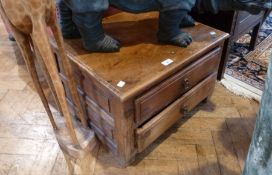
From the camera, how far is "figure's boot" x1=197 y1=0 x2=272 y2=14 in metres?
0.93

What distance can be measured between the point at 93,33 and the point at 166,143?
1.78 feet

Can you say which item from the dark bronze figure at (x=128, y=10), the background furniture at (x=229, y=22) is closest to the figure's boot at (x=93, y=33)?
the dark bronze figure at (x=128, y=10)

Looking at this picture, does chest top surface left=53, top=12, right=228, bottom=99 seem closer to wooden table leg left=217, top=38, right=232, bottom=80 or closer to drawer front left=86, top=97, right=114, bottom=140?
drawer front left=86, top=97, right=114, bottom=140

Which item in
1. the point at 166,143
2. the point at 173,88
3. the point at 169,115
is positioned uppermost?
the point at 173,88

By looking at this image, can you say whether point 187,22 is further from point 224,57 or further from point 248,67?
point 248,67

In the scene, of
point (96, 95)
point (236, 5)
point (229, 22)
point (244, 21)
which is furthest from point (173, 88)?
point (244, 21)

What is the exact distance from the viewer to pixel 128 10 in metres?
0.89

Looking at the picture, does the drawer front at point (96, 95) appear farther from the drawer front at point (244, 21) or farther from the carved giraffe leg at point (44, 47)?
the drawer front at point (244, 21)

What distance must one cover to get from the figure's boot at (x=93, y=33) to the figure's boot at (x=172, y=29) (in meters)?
0.17

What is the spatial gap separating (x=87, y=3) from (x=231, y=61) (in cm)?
106

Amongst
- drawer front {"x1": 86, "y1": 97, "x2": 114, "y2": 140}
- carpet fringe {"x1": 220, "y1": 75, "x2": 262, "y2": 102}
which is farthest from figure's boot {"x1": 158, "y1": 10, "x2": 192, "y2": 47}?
carpet fringe {"x1": 220, "y1": 75, "x2": 262, "y2": 102}

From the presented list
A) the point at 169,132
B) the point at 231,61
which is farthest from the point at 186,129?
the point at 231,61

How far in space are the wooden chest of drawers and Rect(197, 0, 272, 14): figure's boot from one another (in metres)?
0.10

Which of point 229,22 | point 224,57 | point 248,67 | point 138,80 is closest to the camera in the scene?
point 138,80
